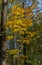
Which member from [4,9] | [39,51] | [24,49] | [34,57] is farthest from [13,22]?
[39,51]

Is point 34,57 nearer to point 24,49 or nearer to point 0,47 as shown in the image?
point 24,49

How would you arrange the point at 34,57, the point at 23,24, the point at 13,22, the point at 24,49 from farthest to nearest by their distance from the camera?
the point at 34,57 < the point at 24,49 < the point at 23,24 < the point at 13,22

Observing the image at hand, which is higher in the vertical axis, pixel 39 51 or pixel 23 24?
pixel 23 24

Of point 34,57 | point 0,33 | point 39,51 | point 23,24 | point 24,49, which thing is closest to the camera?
point 0,33

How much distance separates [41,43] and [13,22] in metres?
15.1

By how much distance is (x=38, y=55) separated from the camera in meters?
23.2

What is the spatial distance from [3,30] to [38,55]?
14764 millimetres

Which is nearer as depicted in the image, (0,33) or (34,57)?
(0,33)

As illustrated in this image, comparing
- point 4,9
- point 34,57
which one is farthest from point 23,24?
point 34,57

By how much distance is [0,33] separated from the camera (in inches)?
338

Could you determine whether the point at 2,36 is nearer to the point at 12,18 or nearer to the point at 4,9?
the point at 4,9

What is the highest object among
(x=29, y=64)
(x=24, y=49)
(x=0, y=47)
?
(x=0, y=47)

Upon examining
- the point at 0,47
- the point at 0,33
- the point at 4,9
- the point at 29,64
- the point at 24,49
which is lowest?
the point at 29,64

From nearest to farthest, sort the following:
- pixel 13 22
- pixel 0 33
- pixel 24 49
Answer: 1. pixel 0 33
2. pixel 13 22
3. pixel 24 49
